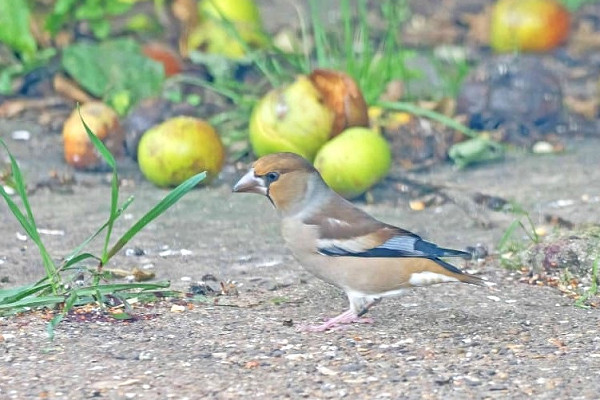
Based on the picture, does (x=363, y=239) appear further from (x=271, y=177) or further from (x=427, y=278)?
(x=271, y=177)

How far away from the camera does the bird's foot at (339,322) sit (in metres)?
4.32

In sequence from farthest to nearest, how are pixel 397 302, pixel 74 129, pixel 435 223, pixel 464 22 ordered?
pixel 464 22
pixel 74 129
pixel 435 223
pixel 397 302

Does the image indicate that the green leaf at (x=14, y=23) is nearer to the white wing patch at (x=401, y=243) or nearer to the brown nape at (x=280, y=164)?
the brown nape at (x=280, y=164)

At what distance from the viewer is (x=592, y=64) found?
879 centimetres

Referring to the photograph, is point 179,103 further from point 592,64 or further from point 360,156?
point 592,64

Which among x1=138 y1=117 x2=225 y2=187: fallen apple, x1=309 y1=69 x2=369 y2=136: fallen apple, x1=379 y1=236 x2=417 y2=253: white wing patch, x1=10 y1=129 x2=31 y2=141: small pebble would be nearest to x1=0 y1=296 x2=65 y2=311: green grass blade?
x1=379 y1=236 x2=417 y2=253: white wing patch

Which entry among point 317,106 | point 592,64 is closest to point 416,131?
point 317,106

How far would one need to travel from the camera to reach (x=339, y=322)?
174 inches

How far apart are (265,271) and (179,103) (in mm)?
2269

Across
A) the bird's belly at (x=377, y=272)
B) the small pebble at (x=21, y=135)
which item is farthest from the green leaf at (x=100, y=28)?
the bird's belly at (x=377, y=272)

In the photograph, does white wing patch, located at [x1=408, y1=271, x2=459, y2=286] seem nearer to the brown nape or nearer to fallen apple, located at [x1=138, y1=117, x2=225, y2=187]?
the brown nape

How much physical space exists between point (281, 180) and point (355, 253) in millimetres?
453

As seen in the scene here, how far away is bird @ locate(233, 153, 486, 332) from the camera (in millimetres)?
4426

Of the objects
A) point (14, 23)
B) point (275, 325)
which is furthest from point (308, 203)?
point (14, 23)
